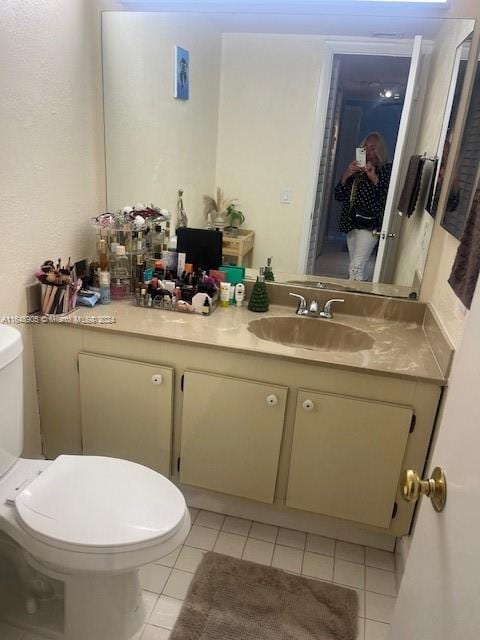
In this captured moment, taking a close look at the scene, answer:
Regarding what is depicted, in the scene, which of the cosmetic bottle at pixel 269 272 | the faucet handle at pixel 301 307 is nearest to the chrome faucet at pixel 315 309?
the faucet handle at pixel 301 307

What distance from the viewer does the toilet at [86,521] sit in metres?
1.16

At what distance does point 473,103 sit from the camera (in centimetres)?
144

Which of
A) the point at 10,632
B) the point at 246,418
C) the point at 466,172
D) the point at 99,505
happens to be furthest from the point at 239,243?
the point at 10,632

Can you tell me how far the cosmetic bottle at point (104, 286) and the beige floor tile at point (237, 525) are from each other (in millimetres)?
998

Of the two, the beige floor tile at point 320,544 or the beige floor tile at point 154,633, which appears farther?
the beige floor tile at point 320,544

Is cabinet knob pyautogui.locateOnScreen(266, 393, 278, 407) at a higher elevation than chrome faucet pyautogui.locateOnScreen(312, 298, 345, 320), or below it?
below

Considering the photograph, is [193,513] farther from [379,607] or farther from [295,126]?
[295,126]

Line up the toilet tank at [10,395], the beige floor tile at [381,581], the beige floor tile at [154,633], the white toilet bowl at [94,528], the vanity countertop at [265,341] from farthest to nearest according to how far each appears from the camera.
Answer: the beige floor tile at [381,581] → the vanity countertop at [265,341] → the beige floor tile at [154,633] → the toilet tank at [10,395] → the white toilet bowl at [94,528]

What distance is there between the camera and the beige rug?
56.6 inches

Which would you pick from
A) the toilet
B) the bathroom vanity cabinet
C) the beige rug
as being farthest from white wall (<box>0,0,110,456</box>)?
the beige rug

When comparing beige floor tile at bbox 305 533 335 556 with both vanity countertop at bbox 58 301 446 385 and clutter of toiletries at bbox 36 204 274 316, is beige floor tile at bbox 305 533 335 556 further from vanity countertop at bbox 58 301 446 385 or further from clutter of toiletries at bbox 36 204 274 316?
clutter of toiletries at bbox 36 204 274 316

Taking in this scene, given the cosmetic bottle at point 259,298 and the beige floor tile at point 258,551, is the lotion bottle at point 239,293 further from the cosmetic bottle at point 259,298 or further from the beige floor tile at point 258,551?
the beige floor tile at point 258,551

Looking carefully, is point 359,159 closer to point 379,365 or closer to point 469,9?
point 469,9

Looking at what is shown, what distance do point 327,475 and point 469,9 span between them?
1.62 meters
